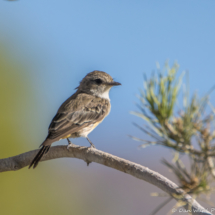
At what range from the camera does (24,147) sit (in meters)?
6.34

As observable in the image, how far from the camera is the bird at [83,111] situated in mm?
3406

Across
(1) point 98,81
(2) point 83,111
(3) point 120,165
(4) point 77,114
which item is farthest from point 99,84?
(3) point 120,165

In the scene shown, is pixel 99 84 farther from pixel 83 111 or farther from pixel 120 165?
pixel 120 165

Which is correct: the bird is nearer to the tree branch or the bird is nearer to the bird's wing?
the bird's wing

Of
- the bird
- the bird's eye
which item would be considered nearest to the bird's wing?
the bird

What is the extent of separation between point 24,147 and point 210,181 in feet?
18.1

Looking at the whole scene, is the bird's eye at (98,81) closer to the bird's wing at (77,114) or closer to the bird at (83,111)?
the bird at (83,111)

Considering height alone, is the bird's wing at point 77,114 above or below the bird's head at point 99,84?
below

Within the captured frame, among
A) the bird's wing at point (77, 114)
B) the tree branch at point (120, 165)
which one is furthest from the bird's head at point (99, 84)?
the tree branch at point (120, 165)

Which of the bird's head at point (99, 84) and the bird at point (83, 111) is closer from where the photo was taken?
the bird at point (83, 111)

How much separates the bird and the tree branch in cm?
13

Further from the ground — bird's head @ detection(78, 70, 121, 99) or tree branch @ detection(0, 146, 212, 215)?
bird's head @ detection(78, 70, 121, 99)

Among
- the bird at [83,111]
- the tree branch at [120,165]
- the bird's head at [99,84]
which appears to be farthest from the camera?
the bird's head at [99,84]

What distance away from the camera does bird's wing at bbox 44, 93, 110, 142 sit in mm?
3466
